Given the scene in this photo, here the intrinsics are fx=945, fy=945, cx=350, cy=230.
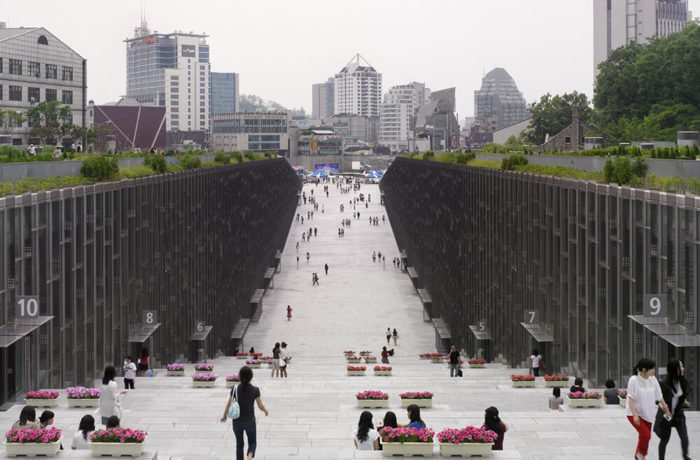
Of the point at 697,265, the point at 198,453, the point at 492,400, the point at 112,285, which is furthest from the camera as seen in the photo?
the point at 112,285

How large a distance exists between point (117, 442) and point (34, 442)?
110 centimetres

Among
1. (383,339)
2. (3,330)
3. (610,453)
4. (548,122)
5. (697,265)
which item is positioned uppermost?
(548,122)

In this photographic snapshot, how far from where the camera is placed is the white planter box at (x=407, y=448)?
43.1 feet

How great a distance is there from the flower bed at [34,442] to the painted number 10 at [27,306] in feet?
26.0

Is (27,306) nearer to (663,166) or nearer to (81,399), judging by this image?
(81,399)

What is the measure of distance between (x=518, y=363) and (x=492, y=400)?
13.3 meters

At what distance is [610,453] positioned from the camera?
14.3m

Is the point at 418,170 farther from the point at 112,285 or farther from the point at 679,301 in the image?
the point at 679,301

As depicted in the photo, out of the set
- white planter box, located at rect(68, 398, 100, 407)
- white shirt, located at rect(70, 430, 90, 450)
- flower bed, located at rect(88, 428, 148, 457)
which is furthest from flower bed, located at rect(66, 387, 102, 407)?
flower bed, located at rect(88, 428, 148, 457)

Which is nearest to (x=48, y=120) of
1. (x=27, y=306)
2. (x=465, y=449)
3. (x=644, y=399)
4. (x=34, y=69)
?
(x=34, y=69)

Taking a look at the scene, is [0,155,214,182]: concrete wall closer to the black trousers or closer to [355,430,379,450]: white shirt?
[355,430,379,450]: white shirt

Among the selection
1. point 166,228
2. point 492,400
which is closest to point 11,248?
point 492,400

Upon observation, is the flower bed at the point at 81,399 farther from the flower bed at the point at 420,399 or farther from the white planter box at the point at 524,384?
the white planter box at the point at 524,384

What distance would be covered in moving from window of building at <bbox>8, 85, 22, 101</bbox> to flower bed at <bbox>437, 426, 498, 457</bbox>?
7454cm
